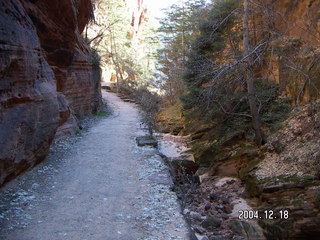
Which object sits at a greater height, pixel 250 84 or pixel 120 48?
pixel 120 48

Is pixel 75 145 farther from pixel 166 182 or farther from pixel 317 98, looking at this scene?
pixel 317 98

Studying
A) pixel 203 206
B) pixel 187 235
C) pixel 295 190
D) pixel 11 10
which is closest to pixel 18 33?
pixel 11 10

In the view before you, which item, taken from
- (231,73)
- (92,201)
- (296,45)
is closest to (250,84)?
(231,73)

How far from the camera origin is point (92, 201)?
577cm

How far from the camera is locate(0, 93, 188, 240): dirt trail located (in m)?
4.65

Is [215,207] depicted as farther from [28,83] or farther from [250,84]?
[28,83]

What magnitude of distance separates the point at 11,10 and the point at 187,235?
537 centimetres

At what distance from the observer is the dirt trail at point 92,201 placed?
465 centimetres

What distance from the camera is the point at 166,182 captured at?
6.89m

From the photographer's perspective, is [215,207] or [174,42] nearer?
[215,207]

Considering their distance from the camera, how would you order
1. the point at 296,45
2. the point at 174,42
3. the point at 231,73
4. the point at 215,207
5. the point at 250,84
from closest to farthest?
1. the point at 215,207
2. the point at 231,73
3. the point at 250,84
4. the point at 296,45
5. the point at 174,42

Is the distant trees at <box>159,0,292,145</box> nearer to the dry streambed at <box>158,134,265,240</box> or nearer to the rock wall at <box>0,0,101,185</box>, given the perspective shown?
the dry streambed at <box>158,134,265,240</box>

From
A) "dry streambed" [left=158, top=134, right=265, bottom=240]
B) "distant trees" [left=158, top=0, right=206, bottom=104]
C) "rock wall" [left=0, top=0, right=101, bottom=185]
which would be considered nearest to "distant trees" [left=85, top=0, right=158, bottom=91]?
"distant trees" [left=158, top=0, right=206, bottom=104]

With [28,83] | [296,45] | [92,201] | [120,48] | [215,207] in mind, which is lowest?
[215,207]
